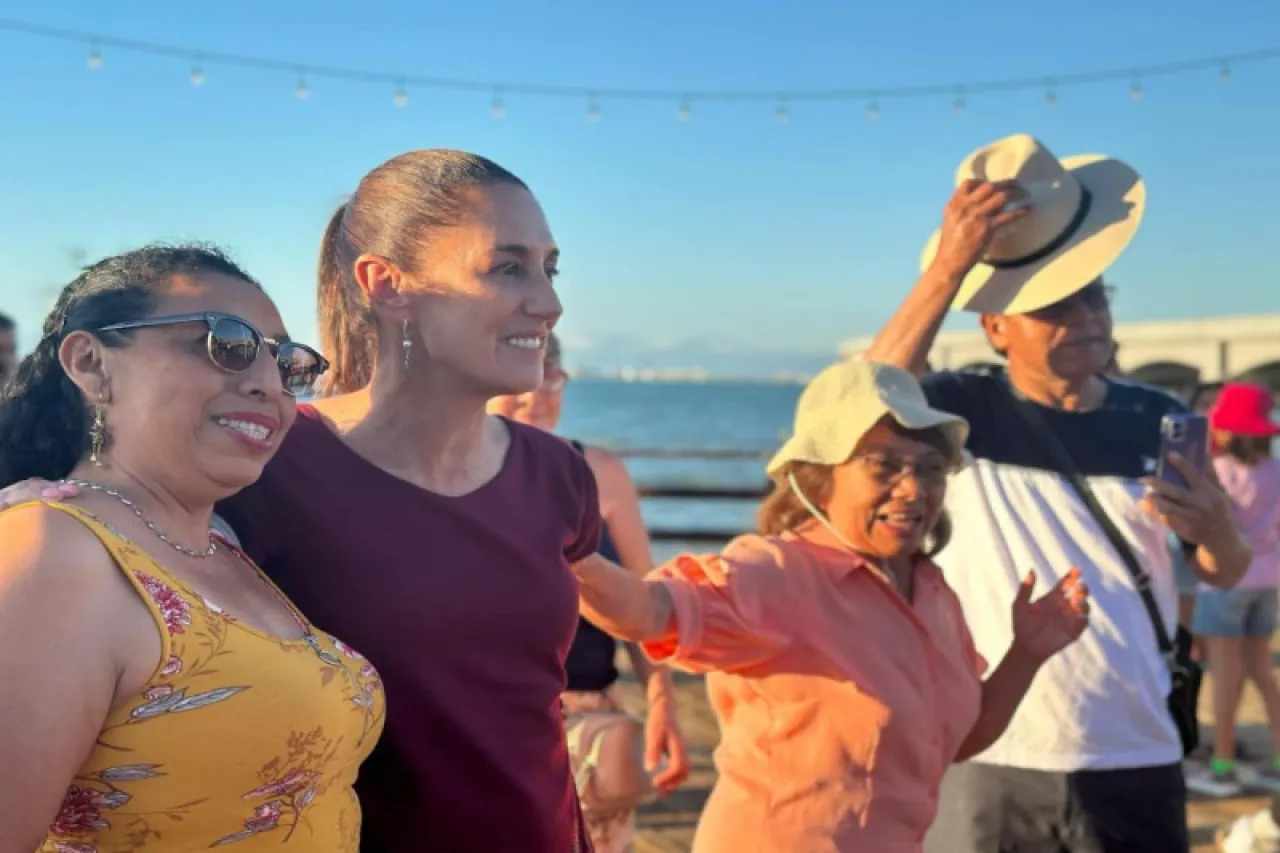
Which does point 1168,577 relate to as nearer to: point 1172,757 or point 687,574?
Result: point 1172,757

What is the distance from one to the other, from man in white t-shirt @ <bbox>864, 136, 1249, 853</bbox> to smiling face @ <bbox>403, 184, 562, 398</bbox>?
4.00ft

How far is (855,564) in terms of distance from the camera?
2.26 m

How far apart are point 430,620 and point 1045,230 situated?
1942mm

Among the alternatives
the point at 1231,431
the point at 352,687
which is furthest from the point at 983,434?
the point at 1231,431

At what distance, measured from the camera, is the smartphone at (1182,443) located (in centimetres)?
263

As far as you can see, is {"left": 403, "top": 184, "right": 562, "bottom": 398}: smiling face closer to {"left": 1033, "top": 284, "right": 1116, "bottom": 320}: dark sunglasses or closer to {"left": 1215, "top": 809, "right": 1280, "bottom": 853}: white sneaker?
{"left": 1033, "top": 284, "right": 1116, "bottom": 320}: dark sunglasses

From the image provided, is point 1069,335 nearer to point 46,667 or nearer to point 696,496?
point 46,667

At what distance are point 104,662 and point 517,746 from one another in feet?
2.28

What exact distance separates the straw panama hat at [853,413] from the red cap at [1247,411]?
12.6 ft

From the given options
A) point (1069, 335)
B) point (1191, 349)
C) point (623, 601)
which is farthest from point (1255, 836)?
point (1191, 349)

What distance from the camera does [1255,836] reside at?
392cm

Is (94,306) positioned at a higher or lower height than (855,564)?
higher

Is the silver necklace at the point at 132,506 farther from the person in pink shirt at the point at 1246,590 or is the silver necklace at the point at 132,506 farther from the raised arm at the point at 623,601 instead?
the person in pink shirt at the point at 1246,590

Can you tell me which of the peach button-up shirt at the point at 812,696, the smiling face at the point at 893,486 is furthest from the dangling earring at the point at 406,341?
the smiling face at the point at 893,486
